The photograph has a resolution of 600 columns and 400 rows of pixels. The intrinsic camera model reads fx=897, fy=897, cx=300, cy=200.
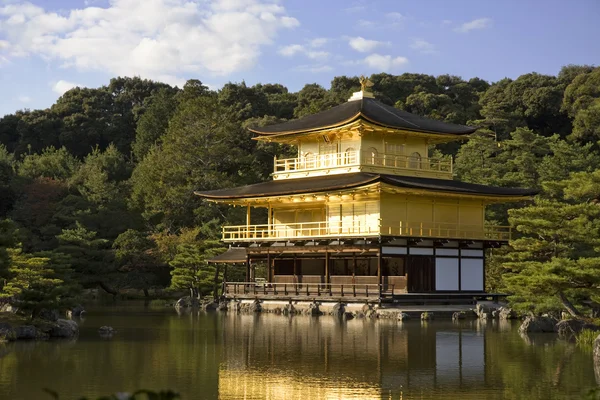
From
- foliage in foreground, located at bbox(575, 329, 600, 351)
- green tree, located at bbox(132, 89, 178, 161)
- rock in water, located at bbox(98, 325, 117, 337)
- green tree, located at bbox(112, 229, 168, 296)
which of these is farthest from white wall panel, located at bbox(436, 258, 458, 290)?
green tree, located at bbox(132, 89, 178, 161)

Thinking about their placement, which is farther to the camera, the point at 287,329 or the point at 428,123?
the point at 428,123

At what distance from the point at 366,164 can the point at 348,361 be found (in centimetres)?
2117

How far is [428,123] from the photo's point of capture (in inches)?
1657

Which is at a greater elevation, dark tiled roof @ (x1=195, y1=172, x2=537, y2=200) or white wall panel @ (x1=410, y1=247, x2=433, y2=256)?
dark tiled roof @ (x1=195, y1=172, x2=537, y2=200)

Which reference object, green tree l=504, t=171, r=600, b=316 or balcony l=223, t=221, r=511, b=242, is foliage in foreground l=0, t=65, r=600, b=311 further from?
balcony l=223, t=221, r=511, b=242

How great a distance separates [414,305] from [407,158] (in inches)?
315

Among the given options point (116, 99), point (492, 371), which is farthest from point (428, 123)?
point (116, 99)

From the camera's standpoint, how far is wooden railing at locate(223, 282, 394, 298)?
36.6 meters

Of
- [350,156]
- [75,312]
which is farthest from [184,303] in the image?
[350,156]

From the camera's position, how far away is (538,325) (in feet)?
89.9

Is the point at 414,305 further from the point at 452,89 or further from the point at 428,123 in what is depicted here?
the point at 452,89

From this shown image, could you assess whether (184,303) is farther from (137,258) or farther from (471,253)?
(471,253)

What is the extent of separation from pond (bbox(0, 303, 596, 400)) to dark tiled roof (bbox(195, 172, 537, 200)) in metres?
8.71

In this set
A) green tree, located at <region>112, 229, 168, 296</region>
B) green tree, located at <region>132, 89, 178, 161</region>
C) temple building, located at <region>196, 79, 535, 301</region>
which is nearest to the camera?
temple building, located at <region>196, 79, 535, 301</region>
